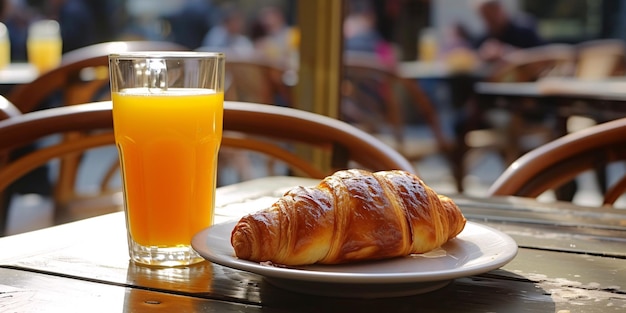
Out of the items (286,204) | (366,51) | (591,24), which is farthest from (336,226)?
(591,24)

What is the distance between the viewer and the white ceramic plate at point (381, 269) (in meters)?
0.52

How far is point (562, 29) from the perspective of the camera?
5.27 m

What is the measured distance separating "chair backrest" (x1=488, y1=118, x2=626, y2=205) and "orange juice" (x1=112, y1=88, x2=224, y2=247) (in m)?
0.53

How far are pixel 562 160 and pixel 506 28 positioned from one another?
4.17 m

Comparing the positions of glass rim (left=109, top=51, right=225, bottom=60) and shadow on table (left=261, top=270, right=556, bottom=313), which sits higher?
glass rim (left=109, top=51, right=225, bottom=60)

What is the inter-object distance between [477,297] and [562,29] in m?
4.99

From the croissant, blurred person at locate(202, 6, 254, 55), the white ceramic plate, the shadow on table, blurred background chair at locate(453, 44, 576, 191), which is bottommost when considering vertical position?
blurred background chair at locate(453, 44, 576, 191)

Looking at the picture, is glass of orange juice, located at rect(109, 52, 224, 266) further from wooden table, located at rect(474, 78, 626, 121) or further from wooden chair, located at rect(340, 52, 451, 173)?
wooden chair, located at rect(340, 52, 451, 173)

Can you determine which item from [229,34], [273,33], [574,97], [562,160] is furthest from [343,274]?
[229,34]

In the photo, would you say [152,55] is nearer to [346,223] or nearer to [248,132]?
[346,223]

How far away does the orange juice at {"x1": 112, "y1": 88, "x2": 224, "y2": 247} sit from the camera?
0.65 meters

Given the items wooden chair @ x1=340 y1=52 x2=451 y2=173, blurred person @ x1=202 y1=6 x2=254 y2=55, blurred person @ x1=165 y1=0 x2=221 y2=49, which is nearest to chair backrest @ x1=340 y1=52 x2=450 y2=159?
wooden chair @ x1=340 y1=52 x2=451 y2=173

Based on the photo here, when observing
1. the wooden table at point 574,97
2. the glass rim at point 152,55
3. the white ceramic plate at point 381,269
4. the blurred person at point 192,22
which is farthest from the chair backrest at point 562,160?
the blurred person at point 192,22

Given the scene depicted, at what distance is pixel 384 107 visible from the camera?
4.23m
